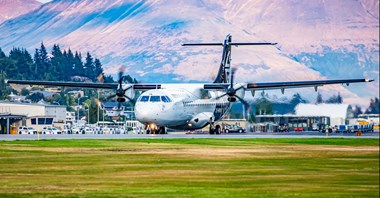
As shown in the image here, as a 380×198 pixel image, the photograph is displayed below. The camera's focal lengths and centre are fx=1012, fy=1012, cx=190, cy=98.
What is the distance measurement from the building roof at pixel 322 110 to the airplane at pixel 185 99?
1779 millimetres

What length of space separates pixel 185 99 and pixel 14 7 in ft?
101

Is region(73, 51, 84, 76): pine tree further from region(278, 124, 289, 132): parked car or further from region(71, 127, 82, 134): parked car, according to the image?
region(278, 124, 289, 132): parked car

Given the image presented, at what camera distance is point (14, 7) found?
98.5m

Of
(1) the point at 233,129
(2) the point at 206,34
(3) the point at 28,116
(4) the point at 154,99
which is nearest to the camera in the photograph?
(4) the point at 154,99

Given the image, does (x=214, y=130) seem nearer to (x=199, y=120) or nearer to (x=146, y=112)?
(x=199, y=120)

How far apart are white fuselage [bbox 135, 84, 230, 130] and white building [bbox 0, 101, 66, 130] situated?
26.2 m

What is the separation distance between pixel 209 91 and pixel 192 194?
162ft

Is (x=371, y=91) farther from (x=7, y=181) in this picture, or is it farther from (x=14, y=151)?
(x=7, y=181)

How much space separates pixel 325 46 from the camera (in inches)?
2771

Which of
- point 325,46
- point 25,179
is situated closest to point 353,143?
point 325,46

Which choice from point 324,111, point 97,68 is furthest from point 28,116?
point 324,111

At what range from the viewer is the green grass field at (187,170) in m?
30.9

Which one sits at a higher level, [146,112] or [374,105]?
[146,112]

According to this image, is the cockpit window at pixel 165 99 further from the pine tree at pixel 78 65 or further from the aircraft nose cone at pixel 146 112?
the pine tree at pixel 78 65
